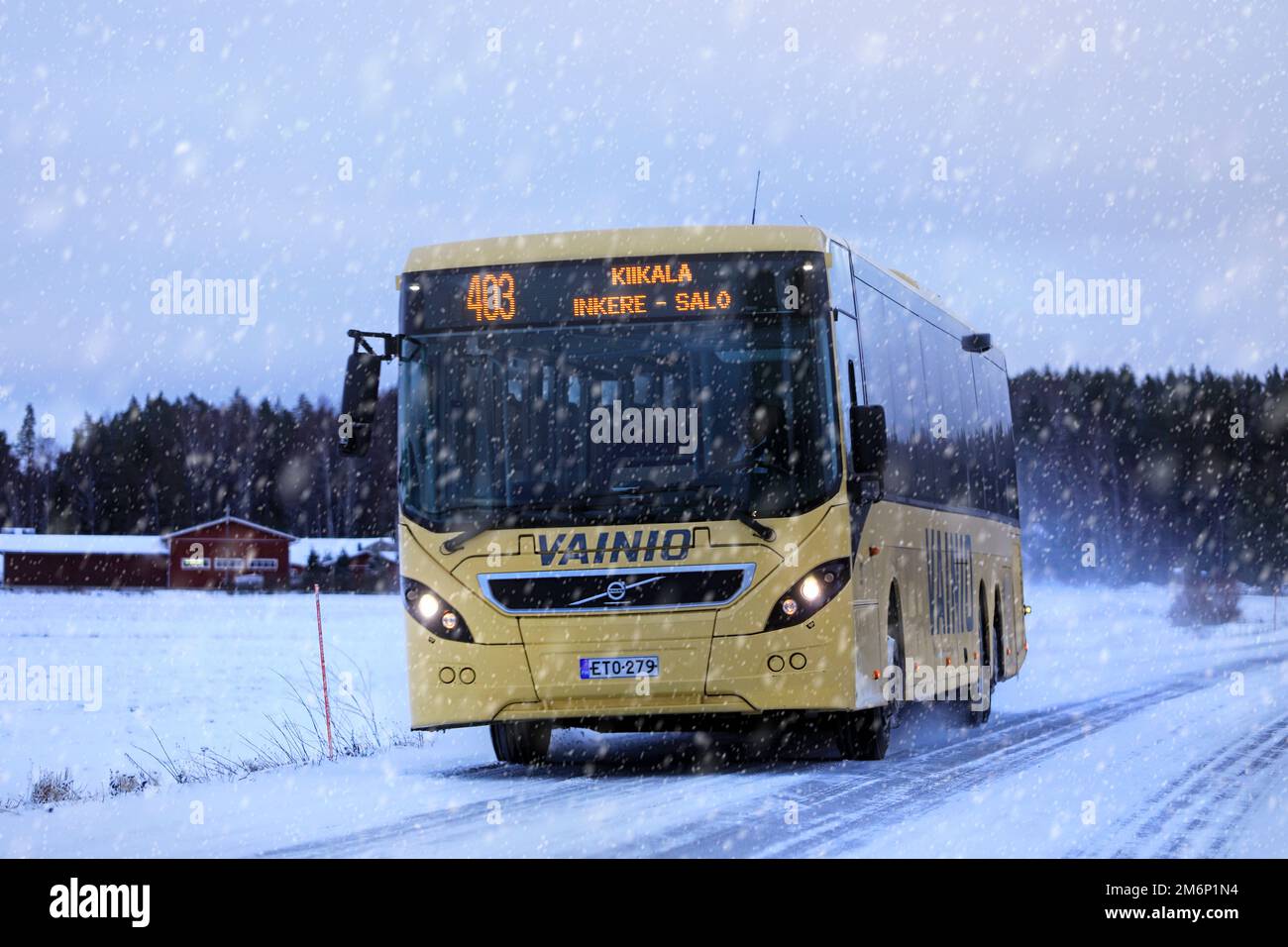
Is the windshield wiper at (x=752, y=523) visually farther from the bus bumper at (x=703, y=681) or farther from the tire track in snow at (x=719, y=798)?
the tire track in snow at (x=719, y=798)

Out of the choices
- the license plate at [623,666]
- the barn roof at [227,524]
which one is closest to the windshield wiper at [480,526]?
the license plate at [623,666]

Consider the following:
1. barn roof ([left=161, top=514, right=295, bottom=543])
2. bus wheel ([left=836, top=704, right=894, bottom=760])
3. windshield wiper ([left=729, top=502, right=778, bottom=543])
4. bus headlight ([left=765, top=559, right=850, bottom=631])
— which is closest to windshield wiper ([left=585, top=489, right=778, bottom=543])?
windshield wiper ([left=729, top=502, right=778, bottom=543])

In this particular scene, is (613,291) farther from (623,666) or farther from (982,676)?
(982,676)

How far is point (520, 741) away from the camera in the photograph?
14.4 meters

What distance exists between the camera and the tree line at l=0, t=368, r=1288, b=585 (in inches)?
4281

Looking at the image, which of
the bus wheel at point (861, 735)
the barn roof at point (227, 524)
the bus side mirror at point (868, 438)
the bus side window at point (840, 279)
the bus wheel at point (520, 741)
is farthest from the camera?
the barn roof at point (227, 524)

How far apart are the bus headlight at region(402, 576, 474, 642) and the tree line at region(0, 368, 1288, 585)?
296 ft

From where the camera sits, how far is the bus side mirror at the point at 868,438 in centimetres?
1282

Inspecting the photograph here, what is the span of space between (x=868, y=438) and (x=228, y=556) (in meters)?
96.4

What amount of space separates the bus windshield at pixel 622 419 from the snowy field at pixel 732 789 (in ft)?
6.32

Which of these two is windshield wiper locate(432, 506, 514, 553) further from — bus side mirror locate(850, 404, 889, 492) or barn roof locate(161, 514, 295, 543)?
barn roof locate(161, 514, 295, 543)

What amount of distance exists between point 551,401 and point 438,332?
98 cm

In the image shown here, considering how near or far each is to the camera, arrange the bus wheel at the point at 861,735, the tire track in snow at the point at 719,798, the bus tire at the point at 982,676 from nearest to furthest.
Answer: the tire track in snow at the point at 719,798
the bus wheel at the point at 861,735
the bus tire at the point at 982,676

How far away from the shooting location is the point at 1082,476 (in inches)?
4478
